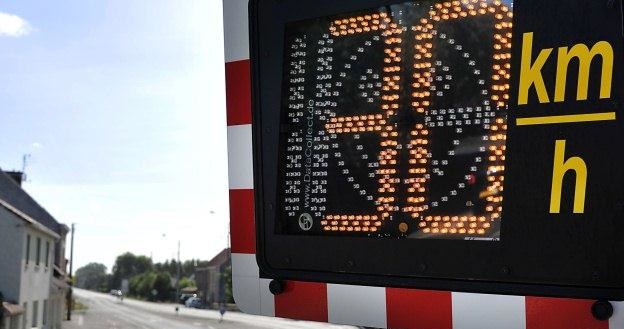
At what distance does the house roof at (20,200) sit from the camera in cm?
3800

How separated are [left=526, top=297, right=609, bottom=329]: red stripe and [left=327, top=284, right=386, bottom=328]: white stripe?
397 millimetres

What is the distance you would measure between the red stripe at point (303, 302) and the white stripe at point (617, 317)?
761mm

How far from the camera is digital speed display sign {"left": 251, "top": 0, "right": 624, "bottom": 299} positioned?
5.38 feet

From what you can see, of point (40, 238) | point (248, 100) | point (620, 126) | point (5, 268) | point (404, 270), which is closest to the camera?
point (620, 126)

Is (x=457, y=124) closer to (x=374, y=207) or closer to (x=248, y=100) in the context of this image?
(x=374, y=207)

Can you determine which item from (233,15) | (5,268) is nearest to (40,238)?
(5,268)

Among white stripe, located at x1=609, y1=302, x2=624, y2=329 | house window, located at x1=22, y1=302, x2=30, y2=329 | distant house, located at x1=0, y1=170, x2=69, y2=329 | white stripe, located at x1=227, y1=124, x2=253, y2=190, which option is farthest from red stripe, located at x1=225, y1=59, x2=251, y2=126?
house window, located at x1=22, y1=302, x2=30, y2=329

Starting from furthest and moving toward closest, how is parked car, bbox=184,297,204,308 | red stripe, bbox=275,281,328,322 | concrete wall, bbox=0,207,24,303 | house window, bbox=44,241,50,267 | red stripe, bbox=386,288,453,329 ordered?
parked car, bbox=184,297,204,308 < house window, bbox=44,241,50,267 < concrete wall, bbox=0,207,24,303 < red stripe, bbox=275,281,328,322 < red stripe, bbox=386,288,453,329

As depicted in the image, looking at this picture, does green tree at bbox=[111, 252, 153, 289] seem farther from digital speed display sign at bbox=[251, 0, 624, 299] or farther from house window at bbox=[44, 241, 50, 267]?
digital speed display sign at bbox=[251, 0, 624, 299]

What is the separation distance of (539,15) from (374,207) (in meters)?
0.62

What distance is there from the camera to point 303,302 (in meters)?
2.13

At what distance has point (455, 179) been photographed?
70.4 inches

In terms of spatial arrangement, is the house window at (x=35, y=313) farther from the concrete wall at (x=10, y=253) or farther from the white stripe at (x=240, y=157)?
the white stripe at (x=240, y=157)

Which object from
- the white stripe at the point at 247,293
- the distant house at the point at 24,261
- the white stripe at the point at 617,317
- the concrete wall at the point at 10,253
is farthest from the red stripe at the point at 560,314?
the concrete wall at the point at 10,253
